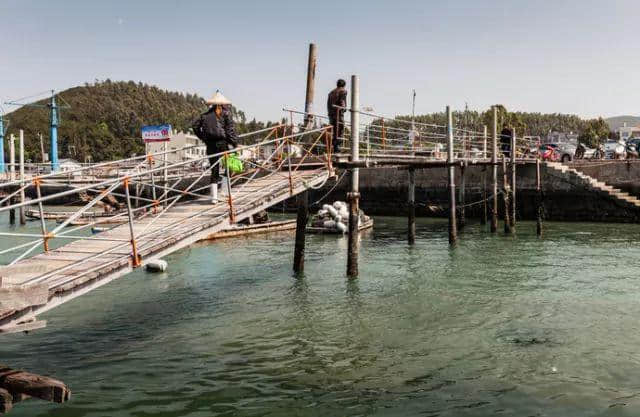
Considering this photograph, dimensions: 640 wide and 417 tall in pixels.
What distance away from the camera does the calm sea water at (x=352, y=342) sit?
792 cm

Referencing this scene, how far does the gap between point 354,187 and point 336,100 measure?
109 inches

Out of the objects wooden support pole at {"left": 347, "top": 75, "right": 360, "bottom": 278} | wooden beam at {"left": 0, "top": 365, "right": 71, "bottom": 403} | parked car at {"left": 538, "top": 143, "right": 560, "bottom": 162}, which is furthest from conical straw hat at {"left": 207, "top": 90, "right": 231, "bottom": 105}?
parked car at {"left": 538, "top": 143, "right": 560, "bottom": 162}

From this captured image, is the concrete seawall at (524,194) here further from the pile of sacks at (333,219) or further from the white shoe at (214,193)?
the white shoe at (214,193)

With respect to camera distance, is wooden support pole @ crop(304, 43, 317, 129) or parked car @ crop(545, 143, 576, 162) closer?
wooden support pole @ crop(304, 43, 317, 129)

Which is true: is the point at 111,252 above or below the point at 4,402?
above

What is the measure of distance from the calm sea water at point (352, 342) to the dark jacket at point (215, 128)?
4.04m

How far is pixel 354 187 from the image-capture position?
51.3 ft

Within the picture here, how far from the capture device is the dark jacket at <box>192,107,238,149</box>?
1266 centimetres

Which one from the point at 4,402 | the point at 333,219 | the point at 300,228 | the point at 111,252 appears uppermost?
the point at 111,252

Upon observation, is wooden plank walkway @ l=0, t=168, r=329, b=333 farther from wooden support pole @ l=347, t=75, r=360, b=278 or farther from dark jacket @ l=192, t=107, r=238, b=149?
wooden support pole @ l=347, t=75, r=360, b=278

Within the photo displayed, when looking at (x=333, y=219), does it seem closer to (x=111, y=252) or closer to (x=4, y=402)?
(x=111, y=252)

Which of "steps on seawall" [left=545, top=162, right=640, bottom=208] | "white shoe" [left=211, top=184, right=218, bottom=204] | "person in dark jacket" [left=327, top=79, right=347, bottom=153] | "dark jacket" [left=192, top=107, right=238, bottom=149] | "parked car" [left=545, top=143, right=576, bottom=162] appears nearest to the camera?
"white shoe" [left=211, top=184, right=218, bottom=204]

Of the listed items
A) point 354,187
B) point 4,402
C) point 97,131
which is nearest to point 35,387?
point 4,402

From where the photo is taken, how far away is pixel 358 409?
7.61 meters
